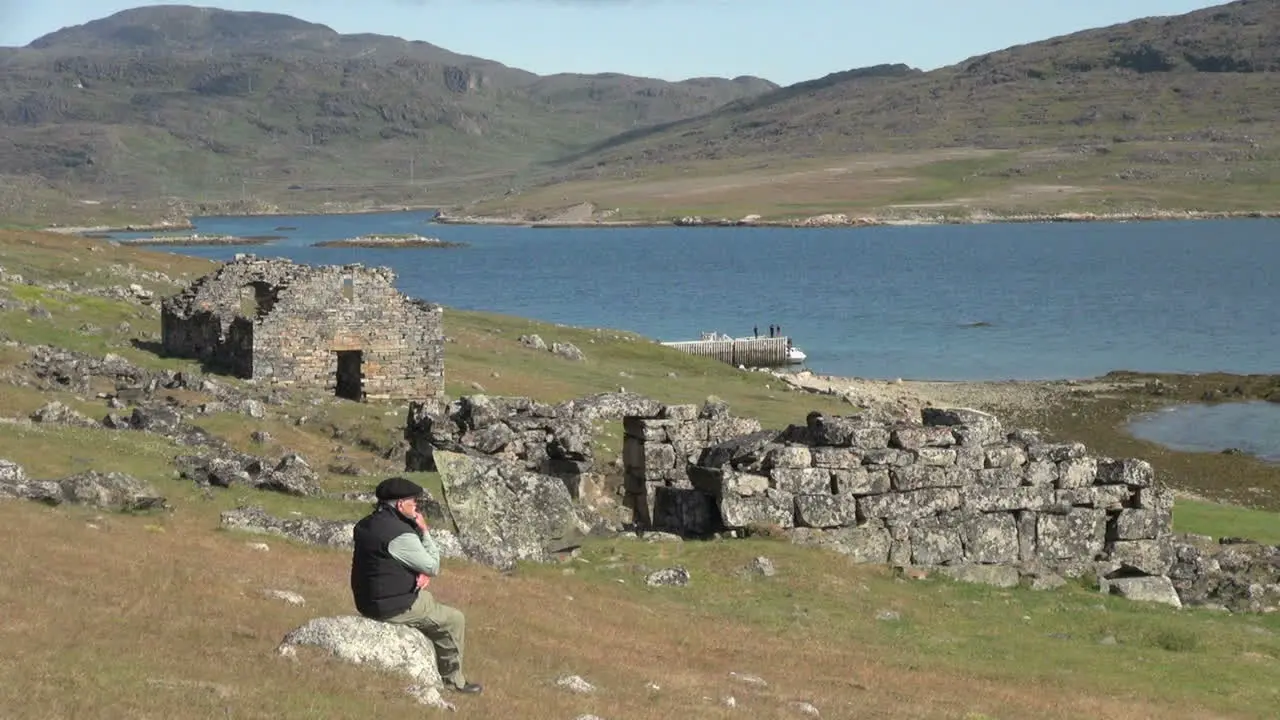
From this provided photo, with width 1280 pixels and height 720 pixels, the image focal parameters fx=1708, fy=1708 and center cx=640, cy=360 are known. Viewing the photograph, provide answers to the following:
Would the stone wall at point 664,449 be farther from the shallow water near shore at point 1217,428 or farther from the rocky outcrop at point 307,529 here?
the shallow water near shore at point 1217,428

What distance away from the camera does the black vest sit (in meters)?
15.3

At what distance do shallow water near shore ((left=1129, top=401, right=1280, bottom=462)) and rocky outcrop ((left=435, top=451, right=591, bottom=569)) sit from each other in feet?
152

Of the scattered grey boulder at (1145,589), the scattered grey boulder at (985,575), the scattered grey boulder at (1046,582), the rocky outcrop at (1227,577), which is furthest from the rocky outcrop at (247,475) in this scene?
the rocky outcrop at (1227,577)

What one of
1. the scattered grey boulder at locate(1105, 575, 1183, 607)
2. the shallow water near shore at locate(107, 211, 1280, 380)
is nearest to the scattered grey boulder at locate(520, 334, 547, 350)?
the shallow water near shore at locate(107, 211, 1280, 380)

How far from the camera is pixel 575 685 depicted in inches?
642

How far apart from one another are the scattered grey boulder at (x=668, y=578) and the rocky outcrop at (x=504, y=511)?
1.69m

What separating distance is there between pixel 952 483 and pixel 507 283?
498 feet

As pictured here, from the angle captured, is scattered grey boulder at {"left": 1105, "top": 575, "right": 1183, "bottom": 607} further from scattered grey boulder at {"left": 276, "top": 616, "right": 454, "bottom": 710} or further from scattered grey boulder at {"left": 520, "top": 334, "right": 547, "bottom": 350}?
scattered grey boulder at {"left": 520, "top": 334, "right": 547, "bottom": 350}

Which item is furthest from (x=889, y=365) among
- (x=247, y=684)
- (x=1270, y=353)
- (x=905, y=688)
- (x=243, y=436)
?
(x=247, y=684)

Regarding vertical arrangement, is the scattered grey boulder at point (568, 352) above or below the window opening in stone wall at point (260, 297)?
below

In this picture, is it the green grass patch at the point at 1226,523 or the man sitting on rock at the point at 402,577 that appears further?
the green grass patch at the point at 1226,523

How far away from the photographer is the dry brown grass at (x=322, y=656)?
43.9 ft

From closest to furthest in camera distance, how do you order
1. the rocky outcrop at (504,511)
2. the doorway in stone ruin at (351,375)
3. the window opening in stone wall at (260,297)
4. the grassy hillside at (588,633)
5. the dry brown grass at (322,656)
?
the dry brown grass at (322,656) < the grassy hillside at (588,633) < the rocky outcrop at (504,511) < the window opening in stone wall at (260,297) < the doorway in stone ruin at (351,375)

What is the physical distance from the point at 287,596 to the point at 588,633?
11.4 feet
